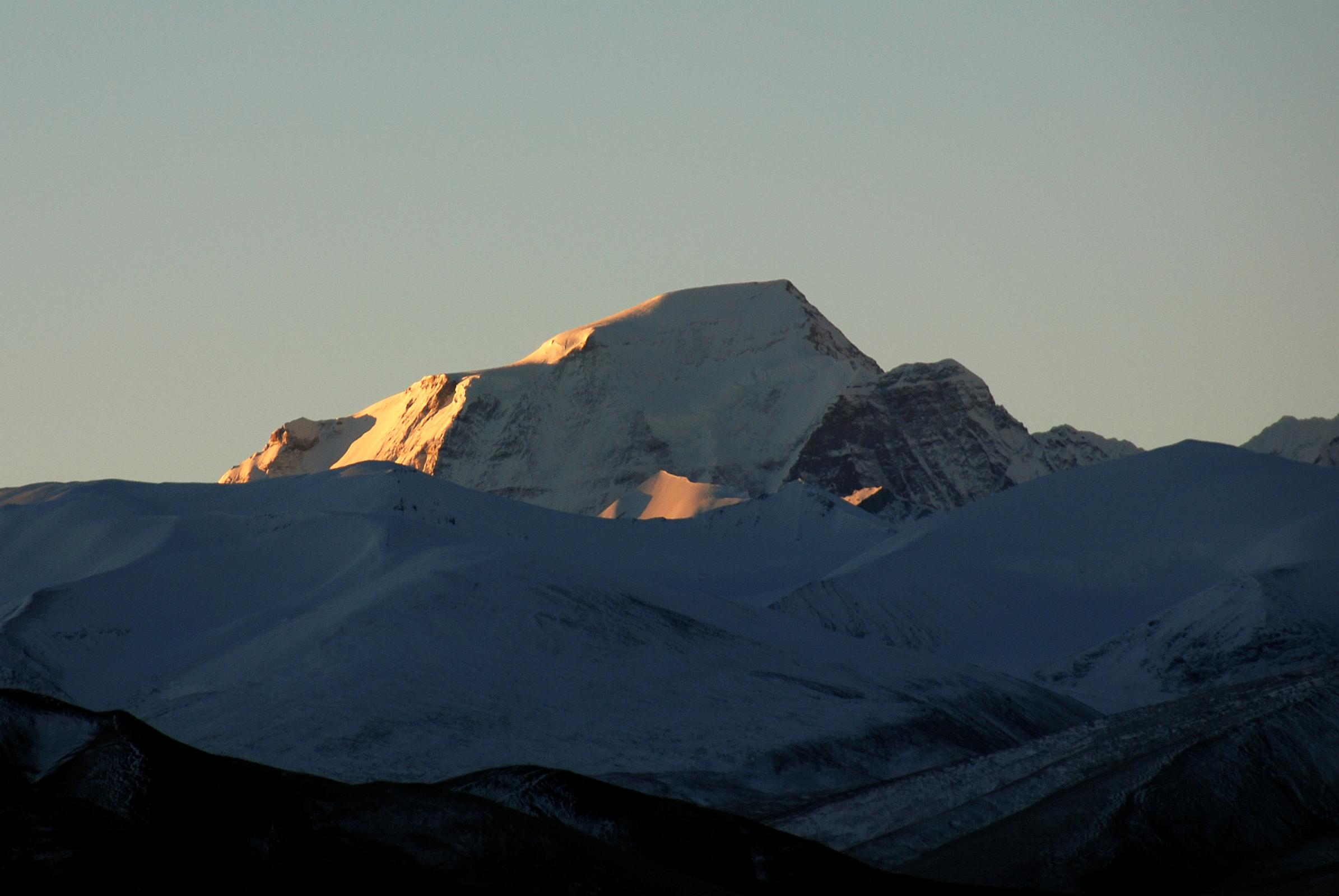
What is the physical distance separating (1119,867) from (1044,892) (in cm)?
409

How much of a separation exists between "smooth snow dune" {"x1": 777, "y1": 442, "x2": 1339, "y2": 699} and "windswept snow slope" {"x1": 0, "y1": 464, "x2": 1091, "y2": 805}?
60.6 feet

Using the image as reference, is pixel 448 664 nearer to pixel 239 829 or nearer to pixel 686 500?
pixel 239 829

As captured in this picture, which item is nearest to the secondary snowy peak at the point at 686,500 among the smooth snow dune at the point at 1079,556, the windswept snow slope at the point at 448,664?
the smooth snow dune at the point at 1079,556

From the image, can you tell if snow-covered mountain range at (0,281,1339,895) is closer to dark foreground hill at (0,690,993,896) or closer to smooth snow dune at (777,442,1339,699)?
dark foreground hill at (0,690,993,896)

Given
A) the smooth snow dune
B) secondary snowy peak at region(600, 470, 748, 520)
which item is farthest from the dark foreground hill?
secondary snowy peak at region(600, 470, 748, 520)

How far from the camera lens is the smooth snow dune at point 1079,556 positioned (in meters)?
117

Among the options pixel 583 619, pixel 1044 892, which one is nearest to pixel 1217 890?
pixel 1044 892

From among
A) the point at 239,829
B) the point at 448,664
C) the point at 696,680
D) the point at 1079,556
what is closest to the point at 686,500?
the point at 1079,556

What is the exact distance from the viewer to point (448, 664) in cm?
8088

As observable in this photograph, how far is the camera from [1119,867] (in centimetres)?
3769

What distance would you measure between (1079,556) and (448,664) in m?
60.8

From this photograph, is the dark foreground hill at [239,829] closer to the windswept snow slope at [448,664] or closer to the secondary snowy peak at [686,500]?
the windswept snow slope at [448,664]

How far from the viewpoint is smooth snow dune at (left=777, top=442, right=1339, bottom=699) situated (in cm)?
11662

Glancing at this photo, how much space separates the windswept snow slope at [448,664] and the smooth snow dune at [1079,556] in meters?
18.5
